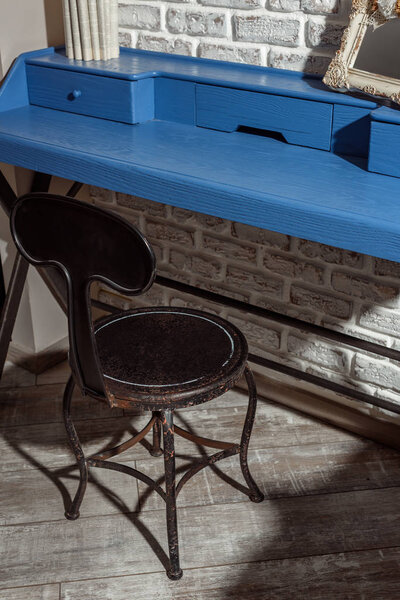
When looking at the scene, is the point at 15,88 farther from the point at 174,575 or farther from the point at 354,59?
the point at 174,575

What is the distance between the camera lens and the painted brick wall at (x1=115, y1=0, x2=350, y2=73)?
186 centimetres

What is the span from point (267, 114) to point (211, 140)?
157mm

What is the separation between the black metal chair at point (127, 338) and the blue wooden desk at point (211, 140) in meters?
0.31

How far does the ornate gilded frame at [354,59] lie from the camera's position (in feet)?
5.34

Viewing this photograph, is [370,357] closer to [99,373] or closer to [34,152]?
[99,373]

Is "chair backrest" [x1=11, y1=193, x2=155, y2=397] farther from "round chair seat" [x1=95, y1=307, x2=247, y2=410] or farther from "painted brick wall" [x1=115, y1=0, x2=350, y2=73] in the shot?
"painted brick wall" [x1=115, y1=0, x2=350, y2=73]

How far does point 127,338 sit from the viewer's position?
66.6 inches

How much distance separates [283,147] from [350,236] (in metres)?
0.48

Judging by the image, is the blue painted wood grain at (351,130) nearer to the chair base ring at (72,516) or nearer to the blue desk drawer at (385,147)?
the blue desk drawer at (385,147)

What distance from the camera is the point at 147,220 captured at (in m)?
2.47

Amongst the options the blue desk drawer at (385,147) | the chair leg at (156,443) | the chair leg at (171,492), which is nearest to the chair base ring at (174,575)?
the chair leg at (171,492)

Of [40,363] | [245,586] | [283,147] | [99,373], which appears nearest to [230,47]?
[283,147]

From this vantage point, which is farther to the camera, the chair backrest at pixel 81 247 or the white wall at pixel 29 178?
the white wall at pixel 29 178

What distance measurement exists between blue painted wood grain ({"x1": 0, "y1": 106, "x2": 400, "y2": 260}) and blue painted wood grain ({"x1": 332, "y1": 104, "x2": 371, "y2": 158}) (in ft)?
0.12
